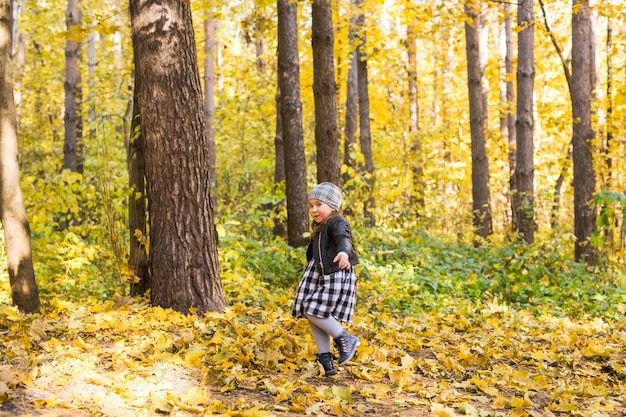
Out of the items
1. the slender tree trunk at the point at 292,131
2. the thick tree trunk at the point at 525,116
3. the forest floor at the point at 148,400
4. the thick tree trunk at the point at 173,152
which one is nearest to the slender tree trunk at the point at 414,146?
the thick tree trunk at the point at 525,116

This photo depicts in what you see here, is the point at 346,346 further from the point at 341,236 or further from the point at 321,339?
the point at 341,236

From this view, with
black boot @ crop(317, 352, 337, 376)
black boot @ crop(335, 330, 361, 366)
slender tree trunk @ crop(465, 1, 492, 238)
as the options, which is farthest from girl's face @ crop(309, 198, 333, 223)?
slender tree trunk @ crop(465, 1, 492, 238)

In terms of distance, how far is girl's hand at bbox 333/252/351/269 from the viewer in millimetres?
4633

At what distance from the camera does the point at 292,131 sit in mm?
10344

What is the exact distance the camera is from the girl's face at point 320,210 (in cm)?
497

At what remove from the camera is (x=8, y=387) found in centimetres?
388

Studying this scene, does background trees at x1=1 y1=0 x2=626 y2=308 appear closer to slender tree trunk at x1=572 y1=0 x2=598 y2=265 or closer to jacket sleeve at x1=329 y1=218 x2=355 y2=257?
slender tree trunk at x1=572 y1=0 x2=598 y2=265

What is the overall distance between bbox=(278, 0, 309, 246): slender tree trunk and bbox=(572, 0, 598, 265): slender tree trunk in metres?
5.25

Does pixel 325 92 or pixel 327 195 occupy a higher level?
pixel 325 92

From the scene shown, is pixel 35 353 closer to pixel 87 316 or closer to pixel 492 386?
pixel 87 316

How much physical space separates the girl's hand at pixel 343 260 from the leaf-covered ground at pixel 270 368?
0.86 metres

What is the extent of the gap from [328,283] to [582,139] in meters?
8.75

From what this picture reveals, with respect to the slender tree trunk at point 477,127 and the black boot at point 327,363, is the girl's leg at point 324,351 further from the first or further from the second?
the slender tree trunk at point 477,127

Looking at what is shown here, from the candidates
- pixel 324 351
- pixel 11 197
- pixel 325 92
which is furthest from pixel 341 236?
pixel 325 92
